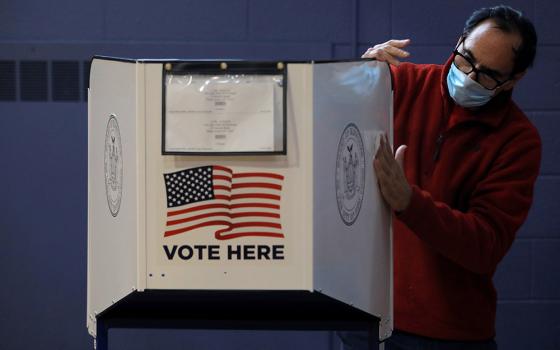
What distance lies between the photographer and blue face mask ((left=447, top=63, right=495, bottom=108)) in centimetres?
167

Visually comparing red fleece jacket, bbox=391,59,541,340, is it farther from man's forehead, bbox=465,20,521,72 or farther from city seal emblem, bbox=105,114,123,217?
city seal emblem, bbox=105,114,123,217

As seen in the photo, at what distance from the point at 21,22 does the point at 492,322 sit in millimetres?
2085

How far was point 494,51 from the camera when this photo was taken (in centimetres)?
169

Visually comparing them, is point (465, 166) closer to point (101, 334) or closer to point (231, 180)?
point (231, 180)

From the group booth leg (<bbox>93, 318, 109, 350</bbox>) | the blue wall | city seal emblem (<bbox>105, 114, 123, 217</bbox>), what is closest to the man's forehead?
city seal emblem (<bbox>105, 114, 123, 217</bbox>)

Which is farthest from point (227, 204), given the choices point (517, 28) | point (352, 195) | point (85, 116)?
point (85, 116)

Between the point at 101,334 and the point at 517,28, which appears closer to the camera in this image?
the point at 101,334

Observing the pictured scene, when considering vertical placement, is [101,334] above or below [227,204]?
below

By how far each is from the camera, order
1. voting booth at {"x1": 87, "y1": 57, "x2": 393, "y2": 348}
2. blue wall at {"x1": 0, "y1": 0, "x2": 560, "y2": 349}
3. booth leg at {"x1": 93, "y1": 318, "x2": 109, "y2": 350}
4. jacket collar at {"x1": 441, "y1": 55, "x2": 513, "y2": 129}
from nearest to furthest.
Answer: voting booth at {"x1": 87, "y1": 57, "x2": 393, "y2": 348} → booth leg at {"x1": 93, "y1": 318, "x2": 109, "y2": 350} → jacket collar at {"x1": 441, "y1": 55, "x2": 513, "y2": 129} → blue wall at {"x1": 0, "y1": 0, "x2": 560, "y2": 349}

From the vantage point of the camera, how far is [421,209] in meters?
1.43

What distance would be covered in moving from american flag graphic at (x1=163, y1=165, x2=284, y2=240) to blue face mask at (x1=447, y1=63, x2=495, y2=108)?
0.60 m

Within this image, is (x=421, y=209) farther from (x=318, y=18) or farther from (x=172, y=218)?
(x=318, y=18)

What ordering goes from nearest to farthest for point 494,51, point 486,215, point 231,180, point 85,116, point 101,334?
point 231,180 → point 101,334 → point 486,215 → point 494,51 → point 85,116

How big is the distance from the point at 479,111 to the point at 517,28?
0.62ft
